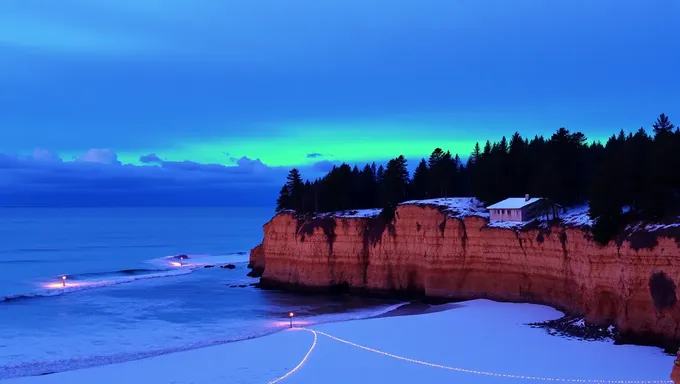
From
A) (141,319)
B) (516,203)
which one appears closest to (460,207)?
(516,203)

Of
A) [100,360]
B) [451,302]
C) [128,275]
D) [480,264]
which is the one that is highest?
[480,264]

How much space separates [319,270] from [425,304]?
40.1 feet

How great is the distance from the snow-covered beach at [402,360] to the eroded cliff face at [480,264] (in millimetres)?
2753

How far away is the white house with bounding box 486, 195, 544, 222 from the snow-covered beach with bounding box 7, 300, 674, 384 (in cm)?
1023

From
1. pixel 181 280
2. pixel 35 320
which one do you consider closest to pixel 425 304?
pixel 35 320

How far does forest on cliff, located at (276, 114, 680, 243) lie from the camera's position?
34125 millimetres

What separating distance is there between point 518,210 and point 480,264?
4530 millimetres

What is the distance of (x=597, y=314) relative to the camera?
33875 mm

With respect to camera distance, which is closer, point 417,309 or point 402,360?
point 402,360

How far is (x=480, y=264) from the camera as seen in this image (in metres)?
46.5

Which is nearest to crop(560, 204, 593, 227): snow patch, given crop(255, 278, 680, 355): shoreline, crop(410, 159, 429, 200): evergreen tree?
crop(255, 278, 680, 355): shoreline

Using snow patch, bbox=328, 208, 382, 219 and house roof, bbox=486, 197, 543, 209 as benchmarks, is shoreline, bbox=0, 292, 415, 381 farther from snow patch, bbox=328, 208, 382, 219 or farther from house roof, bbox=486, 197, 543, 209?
snow patch, bbox=328, 208, 382, 219

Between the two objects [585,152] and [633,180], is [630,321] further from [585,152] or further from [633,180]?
[585,152]

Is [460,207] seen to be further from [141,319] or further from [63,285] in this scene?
[63,285]
